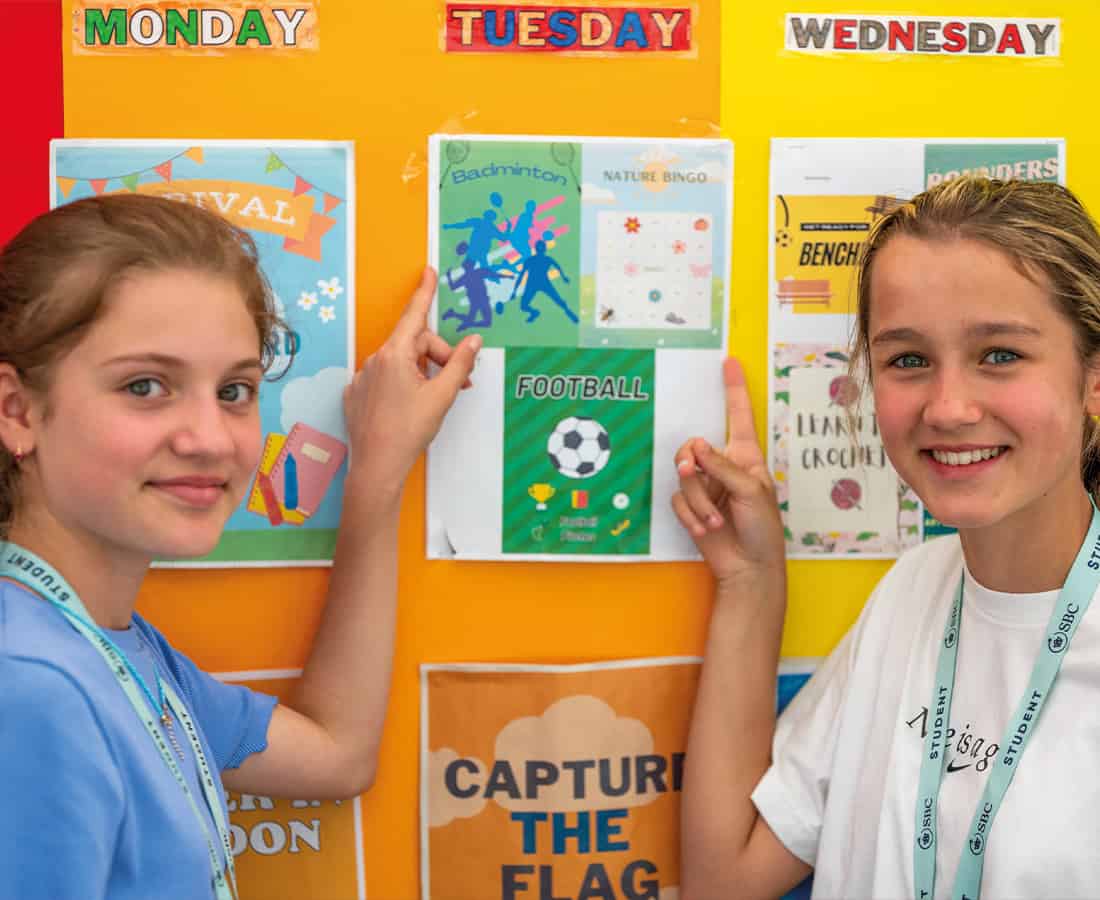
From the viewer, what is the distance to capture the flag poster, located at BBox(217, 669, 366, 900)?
123 centimetres

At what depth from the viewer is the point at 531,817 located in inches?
49.4

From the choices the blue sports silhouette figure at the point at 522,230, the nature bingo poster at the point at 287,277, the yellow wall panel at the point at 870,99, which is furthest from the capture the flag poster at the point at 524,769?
the blue sports silhouette figure at the point at 522,230

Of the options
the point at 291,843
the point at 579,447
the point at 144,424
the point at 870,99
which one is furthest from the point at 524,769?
the point at 870,99

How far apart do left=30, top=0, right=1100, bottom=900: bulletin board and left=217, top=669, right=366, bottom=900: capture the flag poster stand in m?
0.02

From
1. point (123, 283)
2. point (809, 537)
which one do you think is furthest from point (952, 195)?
point (123, 283)

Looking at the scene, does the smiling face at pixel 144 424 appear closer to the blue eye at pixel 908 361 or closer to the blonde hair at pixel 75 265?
the blonde hair at pixel 75 265

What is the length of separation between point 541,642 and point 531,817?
0.68ft

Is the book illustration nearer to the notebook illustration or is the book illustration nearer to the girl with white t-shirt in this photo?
the notebook illustration

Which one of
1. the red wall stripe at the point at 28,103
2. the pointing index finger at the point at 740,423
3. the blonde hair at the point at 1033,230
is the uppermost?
the red wall stripe at the point at 28,103

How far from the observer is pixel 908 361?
3.43ft

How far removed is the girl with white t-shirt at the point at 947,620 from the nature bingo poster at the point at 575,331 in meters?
0.06

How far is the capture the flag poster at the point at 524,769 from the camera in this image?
1.25 meters

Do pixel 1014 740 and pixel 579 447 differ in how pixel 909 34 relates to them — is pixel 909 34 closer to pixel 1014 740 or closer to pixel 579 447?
pixel 579 447

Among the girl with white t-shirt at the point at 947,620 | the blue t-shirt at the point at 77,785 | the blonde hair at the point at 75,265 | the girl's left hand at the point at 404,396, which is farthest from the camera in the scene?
the girl's left hand at the point at 404,396
